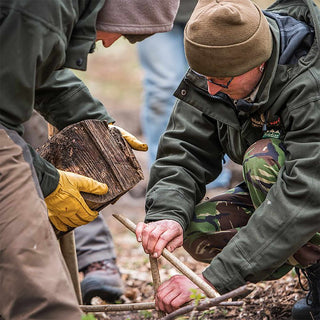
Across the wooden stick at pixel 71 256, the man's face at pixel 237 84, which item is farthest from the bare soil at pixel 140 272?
the man's face at pixel 237 84

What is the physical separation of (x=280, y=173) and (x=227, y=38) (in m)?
0.66

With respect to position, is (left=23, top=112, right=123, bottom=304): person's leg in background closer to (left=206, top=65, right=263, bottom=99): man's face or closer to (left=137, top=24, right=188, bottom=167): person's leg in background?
(left=206, top=65, right=263, bottom=99): man's face

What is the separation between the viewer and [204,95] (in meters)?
3.34

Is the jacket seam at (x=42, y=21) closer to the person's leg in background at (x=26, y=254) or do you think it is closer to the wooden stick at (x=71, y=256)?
the person's leg in background at (x=26, y=254)

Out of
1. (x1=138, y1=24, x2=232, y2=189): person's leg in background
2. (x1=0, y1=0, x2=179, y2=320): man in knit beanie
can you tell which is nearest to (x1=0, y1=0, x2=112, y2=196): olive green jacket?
(x1=0, y1=0, x2=179, y2=320): man in knit beanie

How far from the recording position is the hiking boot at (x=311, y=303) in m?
3.26

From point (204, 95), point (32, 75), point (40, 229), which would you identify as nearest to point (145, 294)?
point (204, 95)

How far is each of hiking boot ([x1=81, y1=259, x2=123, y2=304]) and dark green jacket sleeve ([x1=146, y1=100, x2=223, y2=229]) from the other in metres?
0.80

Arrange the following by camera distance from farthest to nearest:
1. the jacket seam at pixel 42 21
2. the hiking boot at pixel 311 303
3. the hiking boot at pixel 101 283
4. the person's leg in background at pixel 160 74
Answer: the person's leg in background at pixel 160 74
the hiking boot at pixel 101 283
the hiking boot at pixel 311 303
the jacket seam at pixel 42 21

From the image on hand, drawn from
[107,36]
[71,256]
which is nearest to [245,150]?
[107,36]

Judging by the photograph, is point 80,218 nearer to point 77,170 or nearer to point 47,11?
point 77,170

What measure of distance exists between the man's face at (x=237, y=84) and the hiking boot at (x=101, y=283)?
4.92ft

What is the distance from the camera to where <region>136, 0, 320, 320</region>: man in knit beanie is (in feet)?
9.50

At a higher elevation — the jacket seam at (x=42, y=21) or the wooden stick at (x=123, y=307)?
the jacket seam at (x=42, y=21)
